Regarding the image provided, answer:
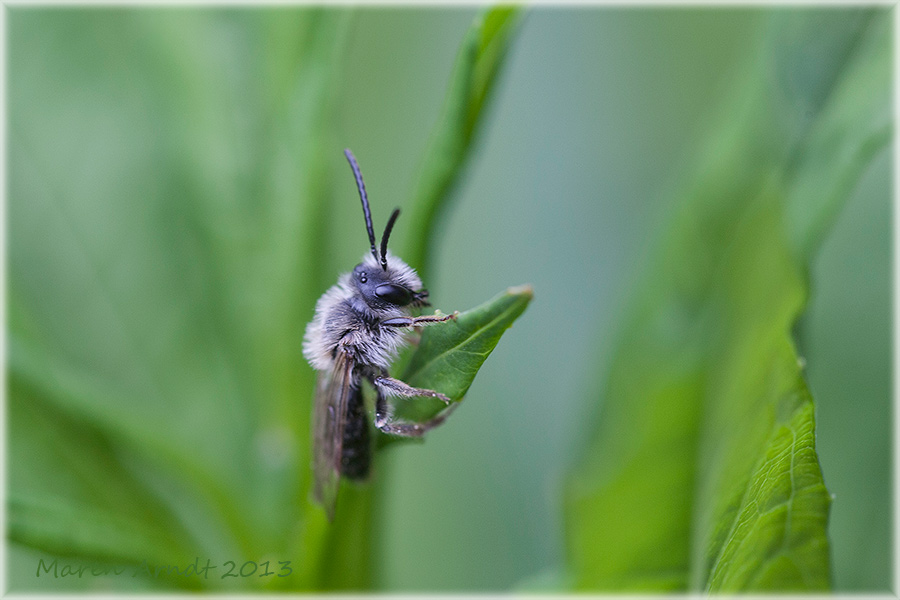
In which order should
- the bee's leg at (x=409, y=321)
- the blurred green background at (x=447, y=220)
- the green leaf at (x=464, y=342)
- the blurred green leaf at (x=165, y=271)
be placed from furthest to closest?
the blurred green background at (x=447, y=220) < the blurred green leaf at (x=165, y=271) < the bee's leg at (x=409, y=321) < the green leaf at (x=464, y=342)

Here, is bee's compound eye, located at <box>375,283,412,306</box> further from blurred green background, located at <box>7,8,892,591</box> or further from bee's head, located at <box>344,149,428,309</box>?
blurred green background, located at <box>7,8,892,591</box>

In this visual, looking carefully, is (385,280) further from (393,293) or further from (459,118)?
(459,118)

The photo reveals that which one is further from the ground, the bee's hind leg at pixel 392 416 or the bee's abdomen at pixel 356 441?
the bee's hind leg at pixel 392 416

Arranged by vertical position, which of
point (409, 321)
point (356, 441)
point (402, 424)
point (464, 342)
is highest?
point (464, 342)

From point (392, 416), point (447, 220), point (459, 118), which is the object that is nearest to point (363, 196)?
point (447, 220)

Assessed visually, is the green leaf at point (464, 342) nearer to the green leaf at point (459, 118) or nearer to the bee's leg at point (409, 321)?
the bee's leg at point (409, 321)

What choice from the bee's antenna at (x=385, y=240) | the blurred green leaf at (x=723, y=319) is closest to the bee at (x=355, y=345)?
the bee's antenna at (x=385, y=240)

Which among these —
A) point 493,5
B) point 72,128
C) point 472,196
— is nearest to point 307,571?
point 493,5
